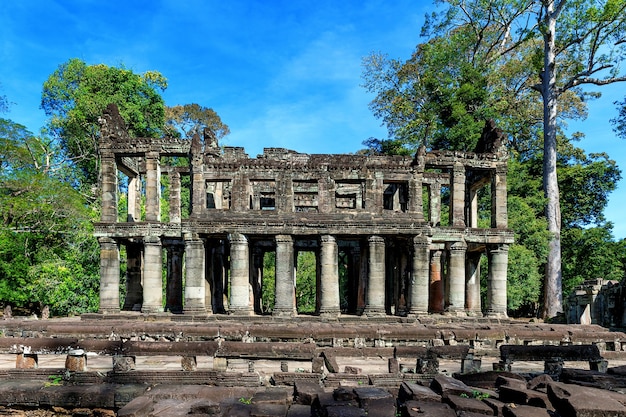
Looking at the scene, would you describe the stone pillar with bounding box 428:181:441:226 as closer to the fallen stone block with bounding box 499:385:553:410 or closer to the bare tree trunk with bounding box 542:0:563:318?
the bare tree trunk with bounding box 542:0:563:318

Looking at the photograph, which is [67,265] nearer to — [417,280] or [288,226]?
[288,226]

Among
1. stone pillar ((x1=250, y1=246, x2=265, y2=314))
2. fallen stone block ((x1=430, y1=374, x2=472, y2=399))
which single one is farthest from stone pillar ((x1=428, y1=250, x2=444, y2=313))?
fallen stone block ((x1=430, y1=374, x2=472, y2=399))

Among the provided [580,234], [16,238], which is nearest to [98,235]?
[16,238]

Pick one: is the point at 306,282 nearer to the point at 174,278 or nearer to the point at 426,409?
the point at 174,278

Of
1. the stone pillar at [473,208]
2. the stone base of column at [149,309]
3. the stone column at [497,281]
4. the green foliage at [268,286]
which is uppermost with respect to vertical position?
the stone pillar at [473,208]

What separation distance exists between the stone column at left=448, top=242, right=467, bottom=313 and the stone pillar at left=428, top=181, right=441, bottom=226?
3.29 meters

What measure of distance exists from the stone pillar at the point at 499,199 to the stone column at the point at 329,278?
7.75 metres

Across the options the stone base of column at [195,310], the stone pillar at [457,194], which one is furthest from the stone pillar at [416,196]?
the stone base of column at [195,310]

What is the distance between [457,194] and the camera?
836 inches

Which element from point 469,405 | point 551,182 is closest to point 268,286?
point 551,182

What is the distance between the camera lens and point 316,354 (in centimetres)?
938

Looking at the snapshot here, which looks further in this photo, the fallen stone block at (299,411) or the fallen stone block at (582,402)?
the fallen stone block at (299,411)

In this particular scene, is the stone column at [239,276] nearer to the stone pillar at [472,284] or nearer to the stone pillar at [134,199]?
the stone pillar at [134,199]

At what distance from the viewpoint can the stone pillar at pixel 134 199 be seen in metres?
23.7
